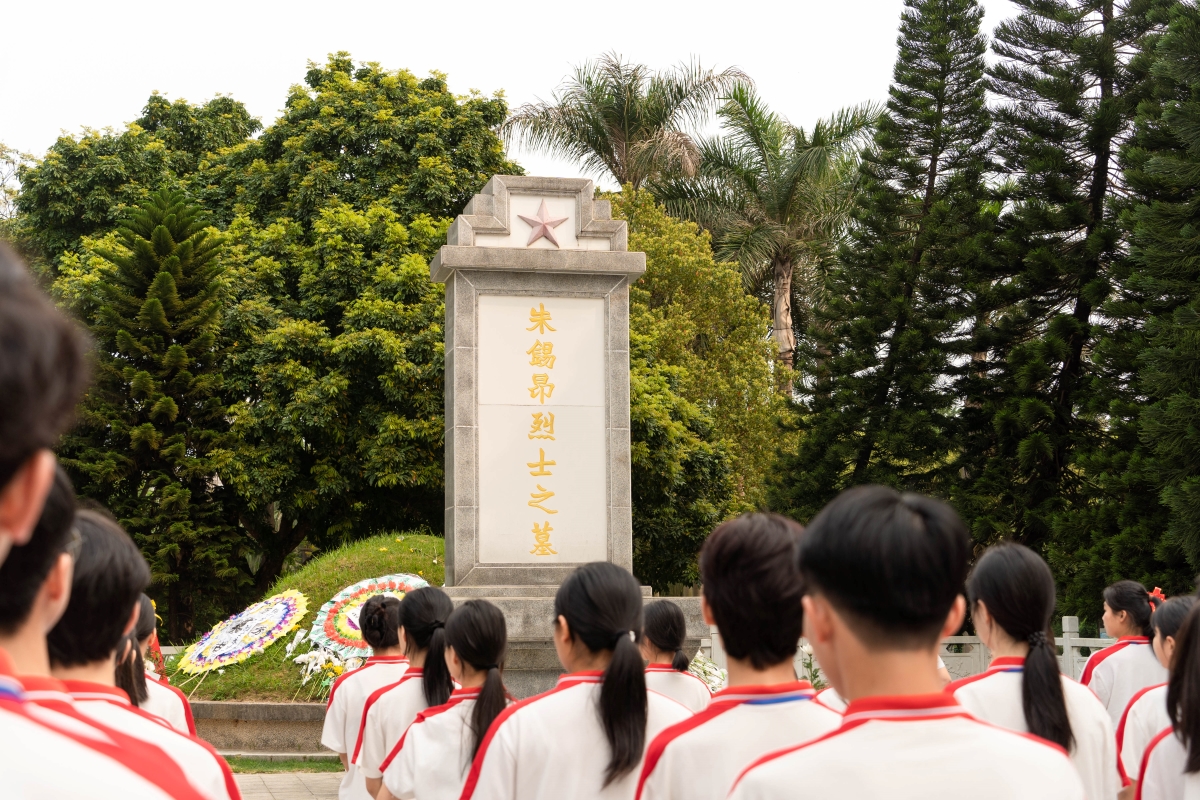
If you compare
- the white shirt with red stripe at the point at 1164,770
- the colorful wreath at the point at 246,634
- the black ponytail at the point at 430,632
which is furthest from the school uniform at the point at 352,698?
the colorful wreath at the point at 246,634

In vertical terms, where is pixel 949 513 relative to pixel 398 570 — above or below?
above

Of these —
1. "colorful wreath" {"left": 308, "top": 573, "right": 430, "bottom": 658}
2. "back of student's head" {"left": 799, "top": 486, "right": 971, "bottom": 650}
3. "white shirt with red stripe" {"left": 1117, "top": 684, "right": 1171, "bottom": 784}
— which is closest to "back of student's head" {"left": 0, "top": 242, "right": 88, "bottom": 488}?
"back of student's head" {"left": 799, "top": 486, "right": 971, "bottom": 650}

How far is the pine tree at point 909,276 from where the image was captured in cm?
1672

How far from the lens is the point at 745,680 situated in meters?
2.08

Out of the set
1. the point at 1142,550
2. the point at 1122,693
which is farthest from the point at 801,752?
the point at 1142,550

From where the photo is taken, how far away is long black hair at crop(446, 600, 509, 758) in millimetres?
3080

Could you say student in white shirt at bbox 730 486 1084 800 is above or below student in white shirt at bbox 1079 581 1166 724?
above

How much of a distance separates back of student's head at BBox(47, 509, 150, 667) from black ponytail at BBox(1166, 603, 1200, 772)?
177cm

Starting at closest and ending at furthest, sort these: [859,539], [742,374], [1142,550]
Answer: [859,539], [1142,550], [742,374]

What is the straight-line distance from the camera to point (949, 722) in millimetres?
1474

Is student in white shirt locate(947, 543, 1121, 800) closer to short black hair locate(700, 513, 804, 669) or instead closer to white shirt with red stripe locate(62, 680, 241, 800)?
short black hair locate(700, 513, 804, 669)

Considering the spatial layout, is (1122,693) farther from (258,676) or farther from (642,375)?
(642,375)

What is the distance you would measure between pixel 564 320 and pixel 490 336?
0.52 meters

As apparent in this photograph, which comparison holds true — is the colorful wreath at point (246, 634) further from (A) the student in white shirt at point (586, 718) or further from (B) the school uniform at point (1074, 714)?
(B) the school uniform at point (1074, 714)
